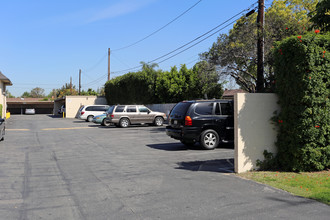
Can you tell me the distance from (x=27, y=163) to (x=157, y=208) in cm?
580

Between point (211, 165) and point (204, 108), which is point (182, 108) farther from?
point (211, 165)

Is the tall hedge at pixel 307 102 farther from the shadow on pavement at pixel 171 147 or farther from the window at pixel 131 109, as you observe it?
the window at pixel 131 109

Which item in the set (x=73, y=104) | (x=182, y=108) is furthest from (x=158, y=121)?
(x=73, y=104)

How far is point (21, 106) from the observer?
7888cm

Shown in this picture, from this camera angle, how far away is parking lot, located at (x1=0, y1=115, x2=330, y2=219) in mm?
4930

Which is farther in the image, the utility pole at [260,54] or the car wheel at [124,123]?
the car wheel at [124,123]

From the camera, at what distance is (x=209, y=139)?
11953mm

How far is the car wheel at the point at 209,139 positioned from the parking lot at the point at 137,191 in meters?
1.30

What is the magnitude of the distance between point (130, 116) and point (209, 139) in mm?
12653

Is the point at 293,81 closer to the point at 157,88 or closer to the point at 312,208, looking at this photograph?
the point at 312,208

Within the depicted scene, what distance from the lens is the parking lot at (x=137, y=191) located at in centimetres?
→ 493

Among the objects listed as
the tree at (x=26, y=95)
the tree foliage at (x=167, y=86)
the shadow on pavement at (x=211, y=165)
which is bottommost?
the shadow on pavement at (x=211, y=165)

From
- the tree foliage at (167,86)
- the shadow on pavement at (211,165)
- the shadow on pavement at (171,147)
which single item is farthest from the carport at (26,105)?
the shadow on pavement at (211,165)

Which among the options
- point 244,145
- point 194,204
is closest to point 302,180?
point 244,145
